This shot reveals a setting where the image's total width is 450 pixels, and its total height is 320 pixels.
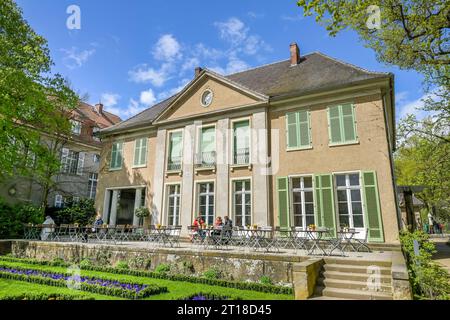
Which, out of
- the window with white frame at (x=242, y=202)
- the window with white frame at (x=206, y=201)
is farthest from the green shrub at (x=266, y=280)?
the window with white frame at (x=206, y=201)

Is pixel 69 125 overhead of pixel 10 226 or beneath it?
overhead

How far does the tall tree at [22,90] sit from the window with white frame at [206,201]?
8328 millimetres

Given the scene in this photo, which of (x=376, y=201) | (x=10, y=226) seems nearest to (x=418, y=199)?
(x=376, y=201)

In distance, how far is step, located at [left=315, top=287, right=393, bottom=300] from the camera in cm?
559

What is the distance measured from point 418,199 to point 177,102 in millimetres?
29608

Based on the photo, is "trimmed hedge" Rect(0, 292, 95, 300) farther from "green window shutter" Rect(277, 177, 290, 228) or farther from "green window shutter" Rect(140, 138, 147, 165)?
"green window shutter" Rect(140, 138, 147, 165)

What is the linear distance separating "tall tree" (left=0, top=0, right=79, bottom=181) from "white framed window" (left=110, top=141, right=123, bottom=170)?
9.89 ft

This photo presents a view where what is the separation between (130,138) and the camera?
57.2 feet

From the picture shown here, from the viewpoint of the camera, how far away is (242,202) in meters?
12.9

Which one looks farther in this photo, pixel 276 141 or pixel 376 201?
pixel 276 141

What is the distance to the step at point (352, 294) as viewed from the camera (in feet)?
18.4

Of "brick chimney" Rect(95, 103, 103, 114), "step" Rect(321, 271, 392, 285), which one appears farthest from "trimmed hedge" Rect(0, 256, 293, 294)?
"brick chimney" Rect(95, 103, 103, 114)

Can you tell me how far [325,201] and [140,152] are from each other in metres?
10.7
